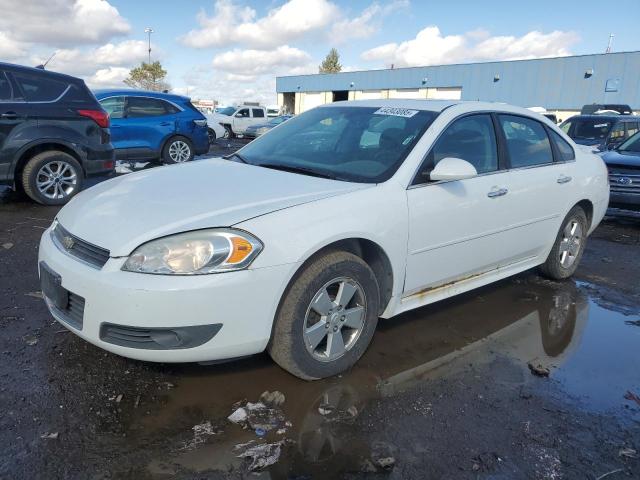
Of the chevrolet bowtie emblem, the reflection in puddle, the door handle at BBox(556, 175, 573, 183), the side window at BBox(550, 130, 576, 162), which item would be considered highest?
the side window at BBox(550, 130, 576, 162)

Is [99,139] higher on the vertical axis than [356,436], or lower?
higher

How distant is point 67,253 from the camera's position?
2.76 metres

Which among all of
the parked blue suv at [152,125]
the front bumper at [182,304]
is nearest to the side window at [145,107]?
the parked blue suv at [152,125]

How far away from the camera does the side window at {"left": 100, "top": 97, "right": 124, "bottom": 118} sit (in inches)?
401

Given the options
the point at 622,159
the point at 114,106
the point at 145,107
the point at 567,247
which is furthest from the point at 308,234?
the point at 145,107

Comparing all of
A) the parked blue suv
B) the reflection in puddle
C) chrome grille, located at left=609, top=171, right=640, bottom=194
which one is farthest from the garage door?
the reflection in puddle

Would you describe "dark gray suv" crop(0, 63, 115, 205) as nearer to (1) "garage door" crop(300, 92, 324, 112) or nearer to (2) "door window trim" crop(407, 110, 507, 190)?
(2) "door window trim" crop(407, 110, 507, 190)

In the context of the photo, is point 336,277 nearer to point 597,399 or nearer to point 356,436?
point 356,436

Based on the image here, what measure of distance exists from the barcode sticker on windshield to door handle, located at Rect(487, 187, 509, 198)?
793 mm

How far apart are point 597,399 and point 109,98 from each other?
990cm

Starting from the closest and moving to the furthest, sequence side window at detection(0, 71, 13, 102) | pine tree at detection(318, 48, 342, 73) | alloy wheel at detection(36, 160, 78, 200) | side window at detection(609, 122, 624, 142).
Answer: side window at detection(0, 71, 13, 102) → alloy wheel at detection(36, 160, 78, 200) → side window at detection(609, 122, 624, 142) → pine tree at detection(318, 48, 342, 73)

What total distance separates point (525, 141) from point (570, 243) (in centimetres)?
126

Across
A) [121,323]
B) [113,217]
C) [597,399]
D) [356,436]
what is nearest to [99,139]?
[113,217]

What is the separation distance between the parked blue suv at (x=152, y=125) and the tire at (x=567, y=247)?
8.39 metres
